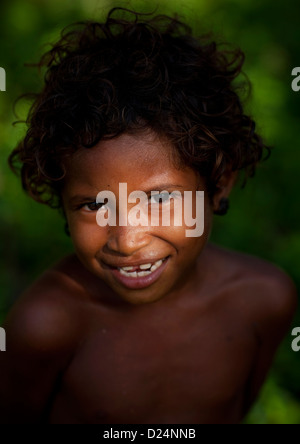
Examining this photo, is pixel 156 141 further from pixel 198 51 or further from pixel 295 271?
pixel 295 271

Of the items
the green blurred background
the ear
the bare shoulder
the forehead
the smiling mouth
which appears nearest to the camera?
the forehead

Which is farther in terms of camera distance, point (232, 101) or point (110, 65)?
point (232, 101)

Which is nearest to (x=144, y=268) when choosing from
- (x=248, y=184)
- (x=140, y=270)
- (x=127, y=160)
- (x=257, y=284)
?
(x=140, y=270)

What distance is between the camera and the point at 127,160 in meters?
1.30

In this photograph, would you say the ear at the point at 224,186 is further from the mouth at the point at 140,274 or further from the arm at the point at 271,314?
the arm at the point at 271,314

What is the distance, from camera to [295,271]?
2.68 m

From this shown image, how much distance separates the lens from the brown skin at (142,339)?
5.29ft

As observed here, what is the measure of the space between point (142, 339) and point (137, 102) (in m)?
0.67

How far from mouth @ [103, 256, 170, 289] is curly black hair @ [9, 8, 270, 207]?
0.80 ft

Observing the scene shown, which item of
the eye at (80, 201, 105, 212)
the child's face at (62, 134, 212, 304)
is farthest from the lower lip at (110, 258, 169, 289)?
the eye at (80, 201, 105, 212)

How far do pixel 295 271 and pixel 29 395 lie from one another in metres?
1.40

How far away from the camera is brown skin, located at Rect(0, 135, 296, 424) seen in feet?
5.29

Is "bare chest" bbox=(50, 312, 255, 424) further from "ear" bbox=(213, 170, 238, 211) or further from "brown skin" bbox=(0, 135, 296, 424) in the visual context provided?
"ear" bbox=(213, 170, 238, 211)
